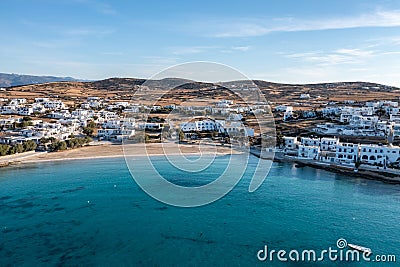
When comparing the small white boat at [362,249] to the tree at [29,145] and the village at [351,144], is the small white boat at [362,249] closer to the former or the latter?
the village at [351,144]

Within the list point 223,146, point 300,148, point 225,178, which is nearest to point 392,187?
point 300,148

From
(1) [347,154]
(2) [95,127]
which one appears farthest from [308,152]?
(2) [95,127]

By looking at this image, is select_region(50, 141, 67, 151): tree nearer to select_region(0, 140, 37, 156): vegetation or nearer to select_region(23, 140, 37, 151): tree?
select_region(23, 140, 37, 151): tree

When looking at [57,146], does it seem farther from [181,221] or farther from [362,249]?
[362,249]

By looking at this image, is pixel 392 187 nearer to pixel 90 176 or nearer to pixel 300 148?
pixel 300 148

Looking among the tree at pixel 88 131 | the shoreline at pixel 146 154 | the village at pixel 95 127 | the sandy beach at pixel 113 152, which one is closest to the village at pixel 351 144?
the shoreline at pixel 146 154

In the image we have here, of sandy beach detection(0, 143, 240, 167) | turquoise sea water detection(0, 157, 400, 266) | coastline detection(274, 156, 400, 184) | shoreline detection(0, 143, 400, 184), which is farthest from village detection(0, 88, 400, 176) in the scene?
turquoise sea water detection(0, 157, 400, 266)
